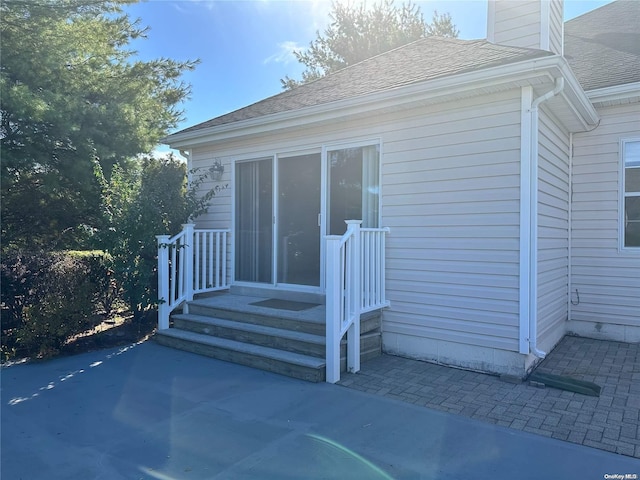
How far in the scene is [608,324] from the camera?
5.60 metres

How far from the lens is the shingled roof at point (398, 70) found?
434cm

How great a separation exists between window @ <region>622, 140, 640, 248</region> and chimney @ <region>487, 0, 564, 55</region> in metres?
1.59

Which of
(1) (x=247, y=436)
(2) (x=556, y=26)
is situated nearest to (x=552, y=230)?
(2) (x=556, y=26)

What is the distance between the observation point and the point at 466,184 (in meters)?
4.37

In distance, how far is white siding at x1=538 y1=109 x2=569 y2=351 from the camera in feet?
14.9

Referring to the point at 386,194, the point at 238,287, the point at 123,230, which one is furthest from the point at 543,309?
the point at 123,230

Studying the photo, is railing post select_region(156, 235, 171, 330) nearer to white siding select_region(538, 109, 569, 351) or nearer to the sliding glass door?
the sliding glass door

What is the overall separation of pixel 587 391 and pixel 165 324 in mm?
4648

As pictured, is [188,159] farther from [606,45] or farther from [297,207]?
[606,45]

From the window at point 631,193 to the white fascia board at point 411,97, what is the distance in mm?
605

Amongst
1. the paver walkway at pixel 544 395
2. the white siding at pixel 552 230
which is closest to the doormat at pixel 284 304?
the paver walkway at pixel 544 395

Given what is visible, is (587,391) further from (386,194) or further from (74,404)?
(74,404)

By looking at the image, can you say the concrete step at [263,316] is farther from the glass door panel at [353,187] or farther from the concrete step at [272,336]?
the glass door panel at [353,187]

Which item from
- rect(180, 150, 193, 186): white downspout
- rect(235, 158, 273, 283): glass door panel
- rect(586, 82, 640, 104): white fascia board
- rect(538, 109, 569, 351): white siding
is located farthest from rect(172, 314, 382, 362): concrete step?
rect(586, 82, 640, 104): white fascia board
